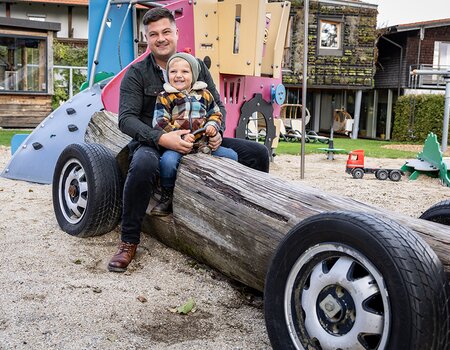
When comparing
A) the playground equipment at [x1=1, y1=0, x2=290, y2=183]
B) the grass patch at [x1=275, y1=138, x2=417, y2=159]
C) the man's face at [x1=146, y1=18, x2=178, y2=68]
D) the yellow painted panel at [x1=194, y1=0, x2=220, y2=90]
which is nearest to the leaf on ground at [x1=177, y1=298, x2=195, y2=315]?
the man's face at [x1=146, y1=18, x2=178, y2=68]

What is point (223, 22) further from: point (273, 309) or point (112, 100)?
point (273, 309)

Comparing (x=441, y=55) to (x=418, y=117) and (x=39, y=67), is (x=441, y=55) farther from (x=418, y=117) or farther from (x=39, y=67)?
(x=39, y=67)

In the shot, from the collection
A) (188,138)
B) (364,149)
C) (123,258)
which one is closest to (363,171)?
(188,138)

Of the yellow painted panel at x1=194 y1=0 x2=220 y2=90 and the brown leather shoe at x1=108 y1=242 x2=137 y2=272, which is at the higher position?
the yellow painted panel at x1=194 y1=0 x2=220 y2=90

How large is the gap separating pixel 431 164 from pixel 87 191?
534 centimetres

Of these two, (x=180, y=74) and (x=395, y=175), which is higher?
(x=180, y=74)

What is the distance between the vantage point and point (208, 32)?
7.37 m

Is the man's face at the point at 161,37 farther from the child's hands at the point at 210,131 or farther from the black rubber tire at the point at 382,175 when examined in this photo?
the black rubber tire at the point at 382,175

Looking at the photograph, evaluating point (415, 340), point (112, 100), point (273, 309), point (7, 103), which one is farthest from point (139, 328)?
point (7, 103)

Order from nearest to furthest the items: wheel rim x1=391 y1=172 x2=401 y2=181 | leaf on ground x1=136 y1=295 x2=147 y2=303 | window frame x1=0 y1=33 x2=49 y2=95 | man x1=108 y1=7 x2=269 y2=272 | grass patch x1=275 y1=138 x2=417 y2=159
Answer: leaf on ground x1=136 y1=295 x2=147 y2=303, man x1=108 y1=7 x2=269 y2=272, wheel rim x1=391 y1=172 x2=401 y2=181, grass patch x1=275 y1=138 x2=417 y2=159, window frame x1=0 y1=33 x2=49 y2=95

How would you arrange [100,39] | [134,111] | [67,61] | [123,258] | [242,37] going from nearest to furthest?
[123,258] < [134,111] < [100,39] < [242,37] < [67,61]

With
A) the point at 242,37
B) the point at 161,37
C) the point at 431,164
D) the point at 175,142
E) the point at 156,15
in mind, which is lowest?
the point at 431,164

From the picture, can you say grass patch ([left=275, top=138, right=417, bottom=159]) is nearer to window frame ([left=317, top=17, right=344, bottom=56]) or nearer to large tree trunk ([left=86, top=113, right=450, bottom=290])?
large tree trunk ([left=86, top=113, right=450, bottom=290])

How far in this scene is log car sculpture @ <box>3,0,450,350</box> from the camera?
63.1 inches
